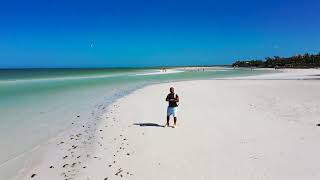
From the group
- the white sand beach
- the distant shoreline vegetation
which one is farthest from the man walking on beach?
the distant shoreline vegetation

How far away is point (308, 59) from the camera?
358 ft

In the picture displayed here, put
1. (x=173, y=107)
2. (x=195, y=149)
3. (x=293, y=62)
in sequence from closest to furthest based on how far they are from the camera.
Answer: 1. (x=195, y=149)
2. (x=173, y=107)
3. (x=293, y=62)

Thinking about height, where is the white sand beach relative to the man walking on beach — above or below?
below

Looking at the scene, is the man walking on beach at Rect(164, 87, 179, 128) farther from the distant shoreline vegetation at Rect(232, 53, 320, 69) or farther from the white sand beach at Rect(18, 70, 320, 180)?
the distant shoreline vegetation at Rect(232, 53, 320, 69)

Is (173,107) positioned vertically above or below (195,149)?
above

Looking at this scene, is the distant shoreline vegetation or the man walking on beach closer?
the man walking on beach

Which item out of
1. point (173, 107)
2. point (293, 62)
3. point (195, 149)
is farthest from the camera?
point (293, 62)

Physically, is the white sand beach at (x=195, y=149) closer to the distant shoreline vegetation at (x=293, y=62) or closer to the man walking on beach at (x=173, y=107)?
the man walking on beach at (x=173, y=107)

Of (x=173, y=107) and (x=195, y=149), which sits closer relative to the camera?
→ (x=195, y=149)

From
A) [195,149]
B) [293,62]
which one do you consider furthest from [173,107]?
[293,62]

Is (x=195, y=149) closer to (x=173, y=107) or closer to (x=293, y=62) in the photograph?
(x=173, y=107)

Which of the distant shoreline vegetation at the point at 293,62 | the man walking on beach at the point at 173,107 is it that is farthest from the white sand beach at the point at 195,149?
the distant shoreline vegetation at the point at 293,62

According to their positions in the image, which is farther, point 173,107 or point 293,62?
point 293,62

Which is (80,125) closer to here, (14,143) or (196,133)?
(14,143)
